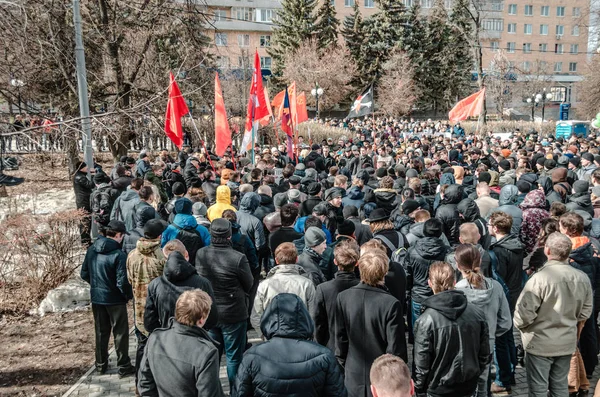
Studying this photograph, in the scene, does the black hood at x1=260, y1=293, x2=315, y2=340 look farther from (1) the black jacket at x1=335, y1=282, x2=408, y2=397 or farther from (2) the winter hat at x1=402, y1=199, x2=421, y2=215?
(2) the winter hat at x1=402, y1=199, x2=421, y2=215

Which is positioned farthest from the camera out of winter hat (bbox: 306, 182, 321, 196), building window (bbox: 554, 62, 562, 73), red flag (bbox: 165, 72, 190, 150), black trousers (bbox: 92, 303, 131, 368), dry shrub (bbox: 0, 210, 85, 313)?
building window (bbox: 554, 62, 562, 73)

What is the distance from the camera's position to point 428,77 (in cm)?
5322

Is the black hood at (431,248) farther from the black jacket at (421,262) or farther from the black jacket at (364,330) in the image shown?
the black jacket at (364,330)

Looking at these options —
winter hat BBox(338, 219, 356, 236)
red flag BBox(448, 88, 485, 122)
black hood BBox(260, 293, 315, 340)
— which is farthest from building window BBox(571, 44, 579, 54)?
black hood BBox(260, 293, 315, 340)

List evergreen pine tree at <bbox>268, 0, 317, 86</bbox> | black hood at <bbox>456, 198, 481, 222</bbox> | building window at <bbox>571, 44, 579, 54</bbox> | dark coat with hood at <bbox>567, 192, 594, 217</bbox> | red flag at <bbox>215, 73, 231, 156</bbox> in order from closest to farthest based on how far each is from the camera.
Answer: black hood at <bbox>456, 198, 481, 222</bbox> < dark coat with hood at <bbox>567, 192, 594, 217</bbox> < red flag at <bbox>215, 73, 231, 156</bbox> < evergreen pine tree at <bbox>268, 0, 317, 86</bbox> < building window at <bbox>571, 44, 579, 54</bbox>

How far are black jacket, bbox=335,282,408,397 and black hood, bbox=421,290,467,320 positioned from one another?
307mm

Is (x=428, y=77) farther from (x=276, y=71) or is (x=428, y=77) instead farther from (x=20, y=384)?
(x=20, y=384)

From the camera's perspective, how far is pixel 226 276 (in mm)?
5203

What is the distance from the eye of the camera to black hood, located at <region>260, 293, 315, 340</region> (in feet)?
10.5

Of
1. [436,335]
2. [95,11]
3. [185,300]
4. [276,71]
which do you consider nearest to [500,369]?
[436,335]

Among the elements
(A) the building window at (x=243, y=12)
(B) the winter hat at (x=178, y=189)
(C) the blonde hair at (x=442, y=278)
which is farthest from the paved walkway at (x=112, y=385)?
(A) the building window at (x=243, y=12)

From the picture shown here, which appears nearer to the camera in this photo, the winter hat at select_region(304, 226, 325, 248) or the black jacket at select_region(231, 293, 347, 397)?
the black jacket at select_region(231, 293, 347, 397)

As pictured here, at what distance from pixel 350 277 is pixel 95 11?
1441 cm

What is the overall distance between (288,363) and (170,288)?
175 centimetres
